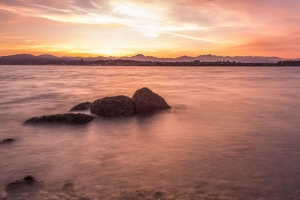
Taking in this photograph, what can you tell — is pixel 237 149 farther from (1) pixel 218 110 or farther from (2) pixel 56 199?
(1) pixel 218 110

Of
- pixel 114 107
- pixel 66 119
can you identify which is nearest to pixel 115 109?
pixel 114 107

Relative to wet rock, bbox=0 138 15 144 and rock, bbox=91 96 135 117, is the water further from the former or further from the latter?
rock, bbox=91 96 135 117

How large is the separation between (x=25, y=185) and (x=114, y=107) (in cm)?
736

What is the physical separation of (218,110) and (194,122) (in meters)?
4.00

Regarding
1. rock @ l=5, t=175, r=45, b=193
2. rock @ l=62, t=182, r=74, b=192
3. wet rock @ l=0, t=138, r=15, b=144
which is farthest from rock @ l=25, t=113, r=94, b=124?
rock @ l=62, t=182, r=74, b=192

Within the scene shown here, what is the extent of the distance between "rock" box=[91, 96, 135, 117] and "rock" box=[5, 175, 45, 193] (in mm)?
6795

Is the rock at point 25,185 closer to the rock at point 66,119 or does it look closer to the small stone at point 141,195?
the small stone at point 141,195

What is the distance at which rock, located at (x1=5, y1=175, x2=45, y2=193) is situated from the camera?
555cm

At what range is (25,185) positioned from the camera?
571cm

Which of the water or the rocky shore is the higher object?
the rocky shore

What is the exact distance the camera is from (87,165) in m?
7.03

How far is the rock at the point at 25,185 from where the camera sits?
5555 millimetres

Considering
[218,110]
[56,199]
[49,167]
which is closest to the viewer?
[56,199]

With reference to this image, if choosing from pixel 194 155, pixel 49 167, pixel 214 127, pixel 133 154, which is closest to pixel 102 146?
pixel 133 154
